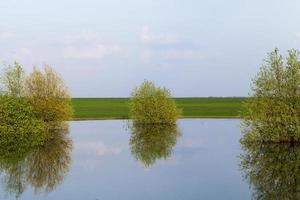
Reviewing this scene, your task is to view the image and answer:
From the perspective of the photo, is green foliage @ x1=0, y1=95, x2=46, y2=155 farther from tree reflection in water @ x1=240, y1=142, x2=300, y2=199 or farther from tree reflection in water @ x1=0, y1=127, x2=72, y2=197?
tree reflection in water @ x1=240, y1=142, x2=300, y2=199

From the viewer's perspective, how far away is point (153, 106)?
68.8 metres

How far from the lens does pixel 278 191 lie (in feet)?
76.2

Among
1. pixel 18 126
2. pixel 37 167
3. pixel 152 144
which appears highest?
pixel 18 126

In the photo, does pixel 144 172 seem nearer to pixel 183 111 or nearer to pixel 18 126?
pixel 18 126

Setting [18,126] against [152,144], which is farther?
[18,126]

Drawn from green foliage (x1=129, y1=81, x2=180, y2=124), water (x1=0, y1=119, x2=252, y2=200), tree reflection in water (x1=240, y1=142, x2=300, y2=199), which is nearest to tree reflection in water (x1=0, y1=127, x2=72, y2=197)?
water (x1=0, y1=119, x2=252, y2=200)

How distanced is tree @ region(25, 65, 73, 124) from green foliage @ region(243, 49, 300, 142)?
1000 inches

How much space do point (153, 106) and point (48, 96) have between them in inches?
698

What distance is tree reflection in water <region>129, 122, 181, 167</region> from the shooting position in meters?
35.8

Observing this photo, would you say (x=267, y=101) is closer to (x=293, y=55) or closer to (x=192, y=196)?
(x=293, y=55)

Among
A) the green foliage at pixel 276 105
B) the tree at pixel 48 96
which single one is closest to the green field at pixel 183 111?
the tree at pixel 48 96

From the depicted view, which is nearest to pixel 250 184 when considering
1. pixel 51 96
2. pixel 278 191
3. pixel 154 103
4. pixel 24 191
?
pixel 278 191

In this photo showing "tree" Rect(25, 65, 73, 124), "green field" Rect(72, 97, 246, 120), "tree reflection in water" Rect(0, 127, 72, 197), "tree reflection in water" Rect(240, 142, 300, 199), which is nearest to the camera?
"tree reflection in water" Rect(240, 142, 300, 199)

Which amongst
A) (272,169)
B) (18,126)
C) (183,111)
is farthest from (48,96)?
(183,111)
